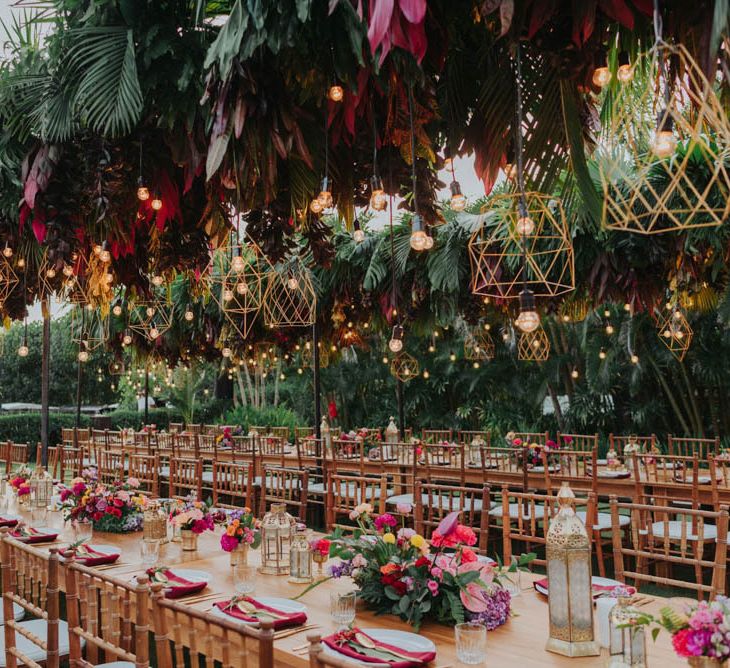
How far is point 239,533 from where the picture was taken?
3008 mm

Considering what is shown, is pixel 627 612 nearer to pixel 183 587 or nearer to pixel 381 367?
pixel 183 587

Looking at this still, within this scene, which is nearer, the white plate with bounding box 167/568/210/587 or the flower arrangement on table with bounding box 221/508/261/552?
the white plate with bounding box 167/568/210/587

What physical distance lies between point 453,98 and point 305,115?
0.73 m

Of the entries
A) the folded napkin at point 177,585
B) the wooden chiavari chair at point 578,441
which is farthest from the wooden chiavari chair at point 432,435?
the folded napkin at point 177,585

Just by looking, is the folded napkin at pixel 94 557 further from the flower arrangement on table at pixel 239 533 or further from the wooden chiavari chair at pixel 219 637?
the wooden chiavari chair at pixel 219 637

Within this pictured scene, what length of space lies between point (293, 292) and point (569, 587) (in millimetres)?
7183

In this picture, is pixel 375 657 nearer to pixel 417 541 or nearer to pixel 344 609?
pixel 344 609

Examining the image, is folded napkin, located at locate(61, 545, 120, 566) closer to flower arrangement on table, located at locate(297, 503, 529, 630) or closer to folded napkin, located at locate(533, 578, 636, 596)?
flower arrangement on table, located at locate(297, 503, 529, 630)

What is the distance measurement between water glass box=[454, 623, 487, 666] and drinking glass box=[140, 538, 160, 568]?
5.82 feet

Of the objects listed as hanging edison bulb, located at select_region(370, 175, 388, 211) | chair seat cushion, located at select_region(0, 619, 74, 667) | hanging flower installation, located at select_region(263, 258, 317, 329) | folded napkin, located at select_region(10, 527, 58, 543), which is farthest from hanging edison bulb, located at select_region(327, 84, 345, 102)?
folded napkin, located at select_region(10, 527, 58, 543)

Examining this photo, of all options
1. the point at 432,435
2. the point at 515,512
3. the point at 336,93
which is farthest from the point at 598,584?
the point at 432,435

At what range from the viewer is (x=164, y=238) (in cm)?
499

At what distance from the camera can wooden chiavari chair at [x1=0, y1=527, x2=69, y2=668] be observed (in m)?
2.39

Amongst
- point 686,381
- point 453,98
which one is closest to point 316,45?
point 453,98
